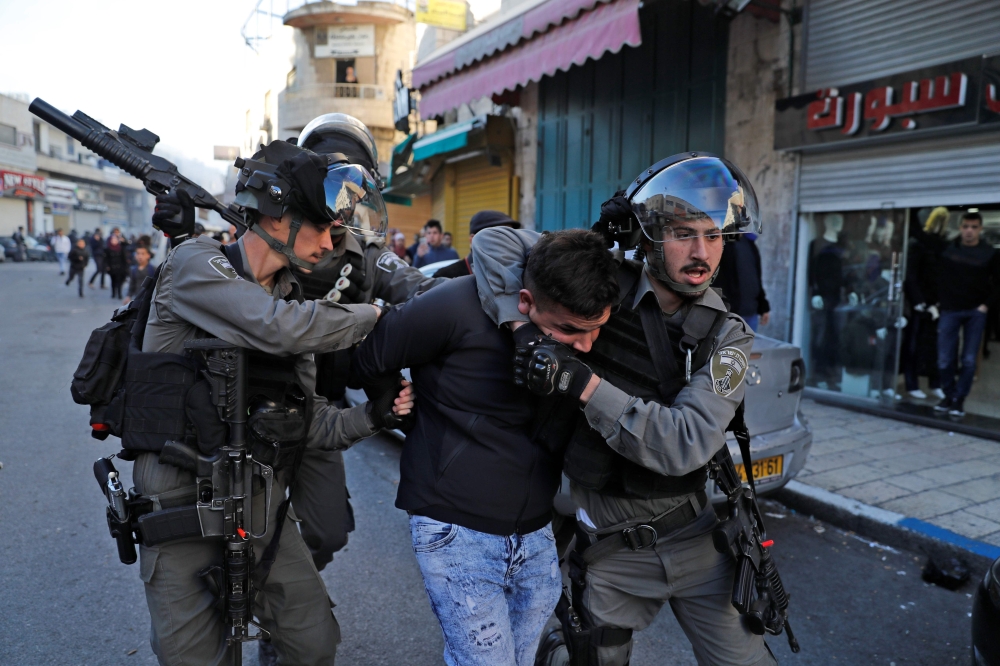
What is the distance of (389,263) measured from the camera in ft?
10.4

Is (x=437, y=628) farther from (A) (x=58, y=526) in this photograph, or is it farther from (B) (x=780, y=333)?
(B) (x=780, y=333)

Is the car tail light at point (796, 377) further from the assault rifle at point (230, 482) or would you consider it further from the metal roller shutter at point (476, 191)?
the metal roller shutter at point (476, 191)

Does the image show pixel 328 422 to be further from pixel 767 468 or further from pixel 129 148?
pixel 767 468

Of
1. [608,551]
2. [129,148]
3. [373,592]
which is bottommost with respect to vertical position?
[373,592]

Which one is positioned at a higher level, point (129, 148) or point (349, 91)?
point (349, 91)

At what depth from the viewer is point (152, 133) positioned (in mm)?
3266

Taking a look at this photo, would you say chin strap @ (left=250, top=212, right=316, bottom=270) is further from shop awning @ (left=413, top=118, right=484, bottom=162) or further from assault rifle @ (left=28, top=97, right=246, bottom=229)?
shop awning @ (left=413, top=118, right=484, bottom=162)

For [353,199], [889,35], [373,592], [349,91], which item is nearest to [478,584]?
[353,199]

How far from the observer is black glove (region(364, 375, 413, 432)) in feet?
6.48

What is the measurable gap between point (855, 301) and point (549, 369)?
23.0 feet

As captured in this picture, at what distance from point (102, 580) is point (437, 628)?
171cm

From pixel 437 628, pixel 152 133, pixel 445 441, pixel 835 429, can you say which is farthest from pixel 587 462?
pixel 835 429

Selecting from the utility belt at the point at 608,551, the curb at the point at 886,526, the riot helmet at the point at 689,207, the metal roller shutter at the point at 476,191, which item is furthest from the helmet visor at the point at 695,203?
the metal roller shutter at the point at 476,191

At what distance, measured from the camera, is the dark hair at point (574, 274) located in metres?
1.66
